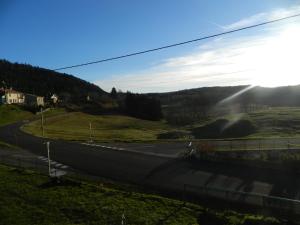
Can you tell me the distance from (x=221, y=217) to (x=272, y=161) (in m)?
15.8

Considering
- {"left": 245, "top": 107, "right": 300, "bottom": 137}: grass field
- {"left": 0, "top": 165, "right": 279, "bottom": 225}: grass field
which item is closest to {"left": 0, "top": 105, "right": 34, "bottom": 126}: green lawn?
{"left": 245, "top": 107, "right": 300, "bottom": 137}: grass field

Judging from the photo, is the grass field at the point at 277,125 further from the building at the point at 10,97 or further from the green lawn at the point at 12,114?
the building at the point at 10,97

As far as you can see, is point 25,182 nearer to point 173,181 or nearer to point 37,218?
point 37,218

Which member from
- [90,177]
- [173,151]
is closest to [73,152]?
[173,151]

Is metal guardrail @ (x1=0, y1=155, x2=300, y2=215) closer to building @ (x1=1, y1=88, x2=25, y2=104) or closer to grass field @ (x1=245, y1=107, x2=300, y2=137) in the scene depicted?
grass field @ (x1=245, y1=107, x2=300, y2=137)

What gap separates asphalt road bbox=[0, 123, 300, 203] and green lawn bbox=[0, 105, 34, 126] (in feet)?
206

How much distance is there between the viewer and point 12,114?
11456cm

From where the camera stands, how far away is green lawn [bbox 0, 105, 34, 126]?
351 ft

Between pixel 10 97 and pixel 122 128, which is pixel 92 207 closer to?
pixel 122 128

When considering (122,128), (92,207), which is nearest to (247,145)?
(92,207)

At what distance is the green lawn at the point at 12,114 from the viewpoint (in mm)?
106988

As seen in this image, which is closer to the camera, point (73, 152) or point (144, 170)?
point (144, 170)

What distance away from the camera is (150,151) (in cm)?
4778

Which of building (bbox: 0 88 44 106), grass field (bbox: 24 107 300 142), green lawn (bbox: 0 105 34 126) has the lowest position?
grass field (bbox: 24 107 300 142)
